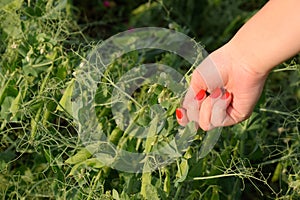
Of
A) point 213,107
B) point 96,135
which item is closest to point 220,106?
point 213,107

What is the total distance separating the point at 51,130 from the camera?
1471mm

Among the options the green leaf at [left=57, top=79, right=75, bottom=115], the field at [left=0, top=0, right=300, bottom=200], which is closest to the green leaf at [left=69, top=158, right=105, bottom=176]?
the field at [left=0, top=0, right=300, bottom=200]

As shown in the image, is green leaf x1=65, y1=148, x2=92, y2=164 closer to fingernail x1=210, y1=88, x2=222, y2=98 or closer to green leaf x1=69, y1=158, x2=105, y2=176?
green leaf x1=69, y1=158, x2=105, y2=176

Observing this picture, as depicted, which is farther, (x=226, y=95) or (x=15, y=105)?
(x=15, y=105)

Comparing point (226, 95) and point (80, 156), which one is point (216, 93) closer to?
point (226, 95)

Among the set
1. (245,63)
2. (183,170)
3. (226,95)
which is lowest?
(183,170)

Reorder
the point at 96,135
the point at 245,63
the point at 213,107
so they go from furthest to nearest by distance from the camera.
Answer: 1. the point at 96,135
2. the point at 213,107
3. the point at 245,63

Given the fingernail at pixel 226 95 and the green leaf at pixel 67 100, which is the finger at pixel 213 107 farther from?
the green leaf at pixel 67 100

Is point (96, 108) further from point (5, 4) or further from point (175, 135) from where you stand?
point (5, 4)

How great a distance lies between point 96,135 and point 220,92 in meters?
0.27

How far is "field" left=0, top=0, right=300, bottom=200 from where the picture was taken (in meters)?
1.35

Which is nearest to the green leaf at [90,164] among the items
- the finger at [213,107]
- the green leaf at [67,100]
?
the green leaf at [67,100]

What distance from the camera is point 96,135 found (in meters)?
1.40

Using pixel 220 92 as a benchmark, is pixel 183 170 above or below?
below
